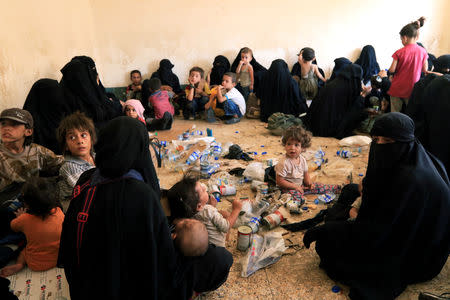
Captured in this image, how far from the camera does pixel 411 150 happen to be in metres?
2.12

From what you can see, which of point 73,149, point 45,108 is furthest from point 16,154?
point 45,108

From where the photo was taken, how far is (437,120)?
11.7 feet

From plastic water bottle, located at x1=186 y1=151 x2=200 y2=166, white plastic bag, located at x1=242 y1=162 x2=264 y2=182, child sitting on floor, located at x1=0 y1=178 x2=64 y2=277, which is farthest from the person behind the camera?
plastic water bottle, located at x1=186 y1=151 x2=200 y2=166

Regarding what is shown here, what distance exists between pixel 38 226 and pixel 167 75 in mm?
5531

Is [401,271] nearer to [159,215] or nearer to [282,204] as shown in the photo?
[282,204]

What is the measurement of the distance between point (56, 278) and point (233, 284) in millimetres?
1347

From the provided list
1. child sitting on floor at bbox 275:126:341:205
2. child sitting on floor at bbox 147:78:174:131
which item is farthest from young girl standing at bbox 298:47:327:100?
child sitting on floor at bbox 275:126:341:205

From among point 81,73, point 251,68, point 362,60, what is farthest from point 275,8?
point 81,73

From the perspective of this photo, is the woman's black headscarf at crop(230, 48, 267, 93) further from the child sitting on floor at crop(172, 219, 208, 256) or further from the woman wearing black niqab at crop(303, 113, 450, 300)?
the child sitting on floor at crop(172, 219, 208, 256)

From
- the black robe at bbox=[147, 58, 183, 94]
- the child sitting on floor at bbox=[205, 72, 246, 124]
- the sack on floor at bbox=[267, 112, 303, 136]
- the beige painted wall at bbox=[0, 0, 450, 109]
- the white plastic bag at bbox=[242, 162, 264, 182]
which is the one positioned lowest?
the white plastic bag at bbox=[242, 162, 264, 182]

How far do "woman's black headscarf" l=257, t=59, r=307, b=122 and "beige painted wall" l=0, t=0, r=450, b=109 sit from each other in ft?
5.32

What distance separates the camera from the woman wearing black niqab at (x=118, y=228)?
157 centimetres

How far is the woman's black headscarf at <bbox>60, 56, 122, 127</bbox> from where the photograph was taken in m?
4.34

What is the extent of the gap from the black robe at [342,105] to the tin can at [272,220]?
9.74 feet
